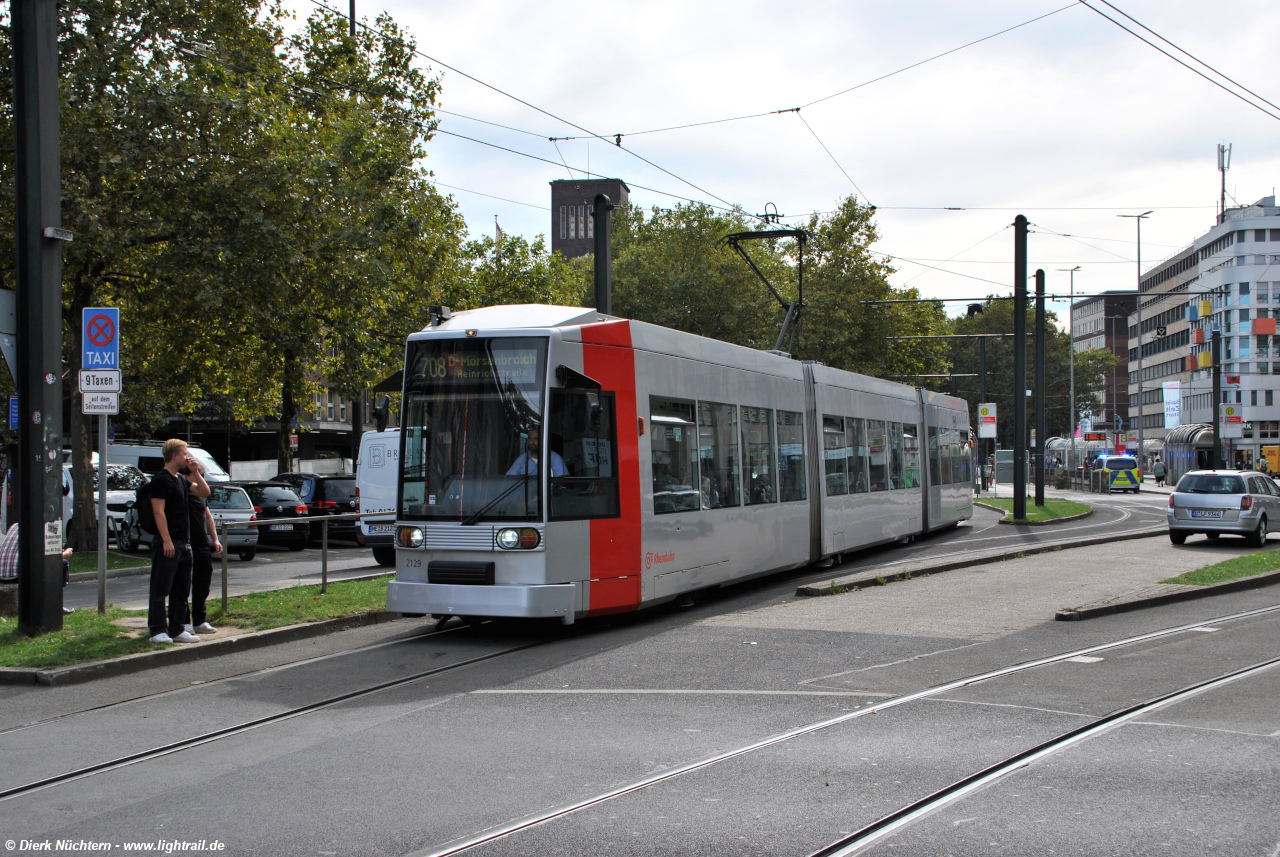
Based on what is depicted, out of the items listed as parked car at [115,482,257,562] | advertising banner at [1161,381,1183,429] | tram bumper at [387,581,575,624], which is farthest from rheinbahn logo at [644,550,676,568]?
advertising banner at [1161,381,1183,429]

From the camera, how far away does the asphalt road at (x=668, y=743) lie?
Result: 16.1 feet

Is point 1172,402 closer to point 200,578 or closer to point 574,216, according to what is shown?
point 574,216

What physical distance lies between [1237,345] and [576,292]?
63985 millimetres

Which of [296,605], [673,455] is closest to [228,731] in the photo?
[296,605]

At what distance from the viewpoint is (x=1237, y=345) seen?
9375 centimetres

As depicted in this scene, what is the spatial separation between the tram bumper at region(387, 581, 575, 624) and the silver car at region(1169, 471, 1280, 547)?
1606cm

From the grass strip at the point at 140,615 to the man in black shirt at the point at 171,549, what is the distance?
24 centimetres

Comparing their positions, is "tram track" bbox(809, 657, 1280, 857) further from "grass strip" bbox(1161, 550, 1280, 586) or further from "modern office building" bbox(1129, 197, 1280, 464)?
"modern office building" bbox(1129, 197, 1280, 464)

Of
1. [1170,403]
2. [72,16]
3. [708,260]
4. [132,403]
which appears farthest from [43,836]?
[1170,403]

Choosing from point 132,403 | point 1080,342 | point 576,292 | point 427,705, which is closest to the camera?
point 427,705

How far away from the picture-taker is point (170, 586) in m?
10.0

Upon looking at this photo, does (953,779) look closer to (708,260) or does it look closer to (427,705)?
(427,705)

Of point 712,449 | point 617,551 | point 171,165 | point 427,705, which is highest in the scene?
point 171,165

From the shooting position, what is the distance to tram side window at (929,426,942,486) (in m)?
23.4
